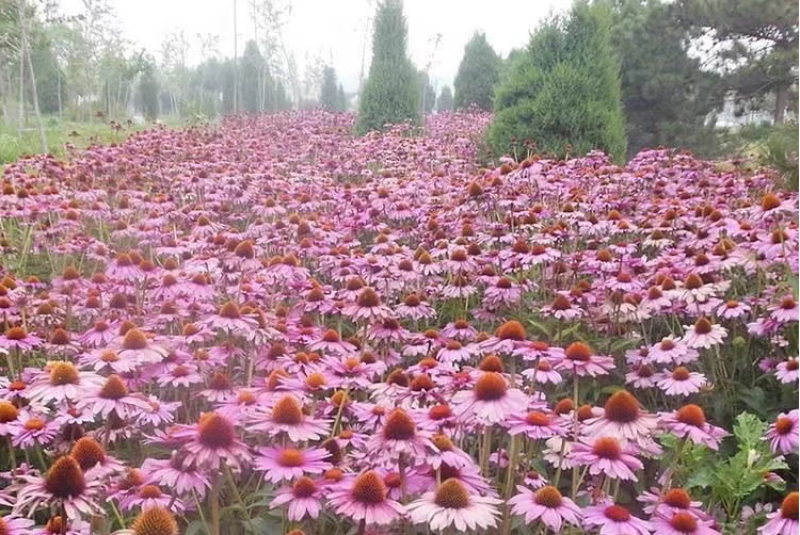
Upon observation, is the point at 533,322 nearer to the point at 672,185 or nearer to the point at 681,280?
the point at 681,280

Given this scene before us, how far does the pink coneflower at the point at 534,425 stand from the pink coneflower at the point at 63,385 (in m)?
Result: 0.99

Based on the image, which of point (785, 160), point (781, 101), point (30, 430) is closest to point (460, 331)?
point (30, 430)

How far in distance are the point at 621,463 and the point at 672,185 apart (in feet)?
12.2

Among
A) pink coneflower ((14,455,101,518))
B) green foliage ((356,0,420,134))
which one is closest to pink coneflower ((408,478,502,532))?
pink coneflower ((14,455,101,518))

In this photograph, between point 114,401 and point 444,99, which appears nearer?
point 114,401

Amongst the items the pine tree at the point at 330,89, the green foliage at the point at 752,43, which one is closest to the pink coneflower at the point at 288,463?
the green foliage at the point at 752,43

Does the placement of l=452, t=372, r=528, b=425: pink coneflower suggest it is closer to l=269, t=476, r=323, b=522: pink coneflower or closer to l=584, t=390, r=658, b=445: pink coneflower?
l=584, t=390, r=658, b=445: pink coneflower

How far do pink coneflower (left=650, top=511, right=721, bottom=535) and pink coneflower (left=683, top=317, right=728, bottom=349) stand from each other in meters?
0.99

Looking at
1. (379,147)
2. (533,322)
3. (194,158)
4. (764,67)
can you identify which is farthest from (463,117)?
(533,322)

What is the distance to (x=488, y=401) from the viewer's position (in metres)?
1.56

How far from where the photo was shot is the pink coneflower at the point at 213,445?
137cm

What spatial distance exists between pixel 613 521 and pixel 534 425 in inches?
9.8

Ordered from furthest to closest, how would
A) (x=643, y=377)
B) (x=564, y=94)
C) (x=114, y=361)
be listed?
(x=564, y=94) → (x=643, y=377) → (x=114, y=361)

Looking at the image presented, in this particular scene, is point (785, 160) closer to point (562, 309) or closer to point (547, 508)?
point (562, 309)
